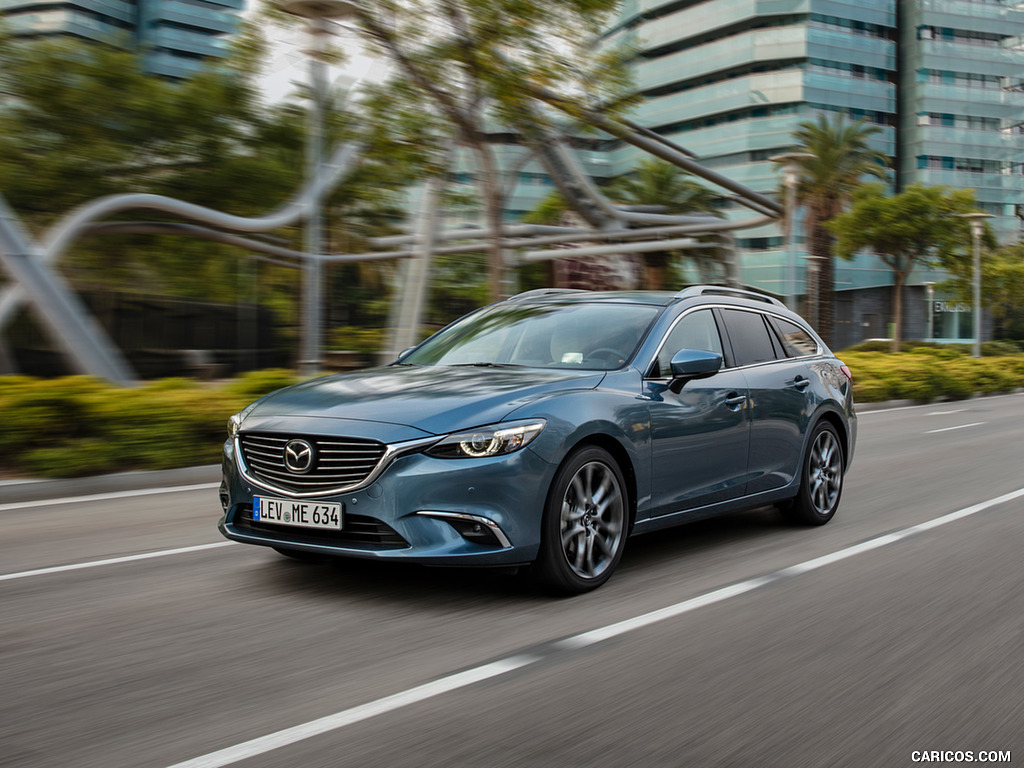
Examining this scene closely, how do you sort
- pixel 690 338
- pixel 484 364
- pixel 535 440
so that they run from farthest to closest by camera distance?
pixel 690 338 < pixel 484 364 < pixel 535 440

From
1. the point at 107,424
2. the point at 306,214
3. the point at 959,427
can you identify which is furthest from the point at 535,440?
the point at 306,214

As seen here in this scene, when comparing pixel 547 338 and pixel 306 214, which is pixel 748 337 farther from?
pixel 306 214

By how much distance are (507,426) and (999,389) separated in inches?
1237

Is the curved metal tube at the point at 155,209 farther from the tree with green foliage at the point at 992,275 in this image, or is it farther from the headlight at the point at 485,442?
the tree with green foliage at the point at 992,275

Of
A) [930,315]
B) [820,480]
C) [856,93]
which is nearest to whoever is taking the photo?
[820,480]

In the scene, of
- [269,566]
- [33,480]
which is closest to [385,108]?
[33,480]

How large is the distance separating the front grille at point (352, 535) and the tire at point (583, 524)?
718 millimetres

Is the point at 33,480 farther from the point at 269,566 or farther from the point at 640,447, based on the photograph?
the point at 640,447

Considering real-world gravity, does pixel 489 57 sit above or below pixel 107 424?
above

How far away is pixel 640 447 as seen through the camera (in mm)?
5652

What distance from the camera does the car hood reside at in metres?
4.96

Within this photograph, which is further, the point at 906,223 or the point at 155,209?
the point at 906,223

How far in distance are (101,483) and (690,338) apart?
5578mm

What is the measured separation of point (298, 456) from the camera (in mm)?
5020
